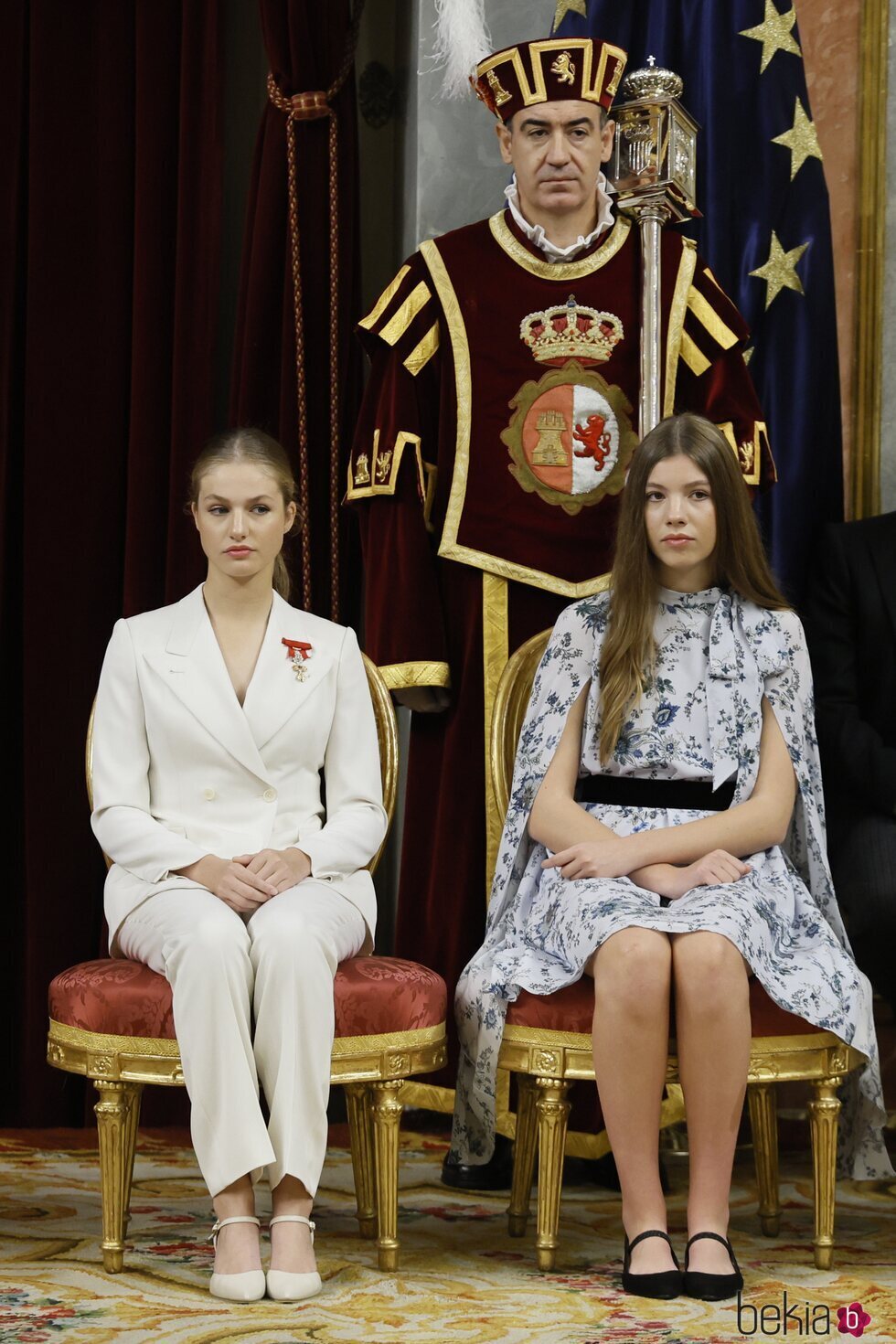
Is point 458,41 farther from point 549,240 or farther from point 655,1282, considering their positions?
point 655,1282

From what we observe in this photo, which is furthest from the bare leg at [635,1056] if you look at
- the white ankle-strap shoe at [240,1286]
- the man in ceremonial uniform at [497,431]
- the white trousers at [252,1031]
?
the man in ceremonial uniform at [497,431]

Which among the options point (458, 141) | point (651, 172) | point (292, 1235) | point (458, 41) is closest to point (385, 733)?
point (292, 1235)

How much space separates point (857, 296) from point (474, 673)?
1.26 m

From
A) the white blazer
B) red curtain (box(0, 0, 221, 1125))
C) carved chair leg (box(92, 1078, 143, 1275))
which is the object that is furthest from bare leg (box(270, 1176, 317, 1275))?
red curtain (box(0, 0, 221, 1125))

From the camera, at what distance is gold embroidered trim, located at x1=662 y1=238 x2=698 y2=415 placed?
11.0 feet

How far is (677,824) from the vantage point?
2.80 m

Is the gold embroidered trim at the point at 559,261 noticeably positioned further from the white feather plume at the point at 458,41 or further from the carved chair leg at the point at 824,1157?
the carved chair leg at the point at 824,1157

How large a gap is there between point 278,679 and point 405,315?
2.92 feet

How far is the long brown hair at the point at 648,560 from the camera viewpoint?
2.86 metres

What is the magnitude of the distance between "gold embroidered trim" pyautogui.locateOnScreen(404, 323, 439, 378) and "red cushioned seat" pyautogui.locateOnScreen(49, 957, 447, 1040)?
49.3 inches

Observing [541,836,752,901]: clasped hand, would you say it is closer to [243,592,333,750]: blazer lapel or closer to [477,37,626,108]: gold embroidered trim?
[243,592,333,750]: blazer lapel

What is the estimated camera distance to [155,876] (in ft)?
8.77

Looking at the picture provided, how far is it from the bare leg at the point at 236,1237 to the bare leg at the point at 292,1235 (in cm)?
3

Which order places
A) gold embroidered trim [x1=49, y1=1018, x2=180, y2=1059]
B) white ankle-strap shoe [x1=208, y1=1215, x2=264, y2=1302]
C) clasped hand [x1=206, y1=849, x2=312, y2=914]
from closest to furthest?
white ankle-strap shoe [x1=208, y1=1215, x2=264, y2=1302] → gold embroidered trim [x1=49, y1=1018, x2=180, y2=1059] → clasped hand [x1=206, y1=849, x2=312, y2=914]
